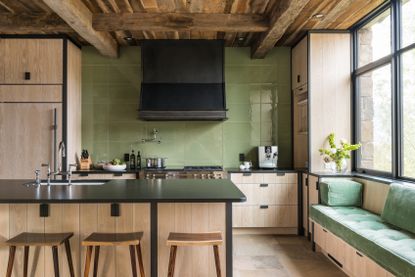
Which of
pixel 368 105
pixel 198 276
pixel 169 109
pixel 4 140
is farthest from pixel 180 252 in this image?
pixel 4 140

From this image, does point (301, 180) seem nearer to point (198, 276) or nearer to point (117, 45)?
point (198, 276)

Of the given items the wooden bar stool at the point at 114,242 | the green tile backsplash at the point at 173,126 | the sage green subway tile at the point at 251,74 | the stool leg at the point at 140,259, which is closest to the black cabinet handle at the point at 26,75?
the green tile backsplash at the point at 173,126

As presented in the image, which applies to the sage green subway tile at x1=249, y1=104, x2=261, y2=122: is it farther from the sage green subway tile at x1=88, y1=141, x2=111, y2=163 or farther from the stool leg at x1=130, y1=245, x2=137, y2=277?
the stool leg at x1=130, y1=245, x2=137, y2=277

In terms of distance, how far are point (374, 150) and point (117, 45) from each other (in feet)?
12.6

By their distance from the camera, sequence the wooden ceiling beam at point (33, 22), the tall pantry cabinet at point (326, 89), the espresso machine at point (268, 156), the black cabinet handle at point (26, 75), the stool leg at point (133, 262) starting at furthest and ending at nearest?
the espresso machine at point (268, 156) < the black cabinet handle at point (26, 75) < the tall pantry cabinet at point (326, 89) < the wooden ceiling beam at point (33, 22) < the stool leg at point (133, 262)

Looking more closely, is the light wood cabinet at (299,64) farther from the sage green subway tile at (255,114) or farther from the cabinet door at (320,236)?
the cabinet door at (320,236)

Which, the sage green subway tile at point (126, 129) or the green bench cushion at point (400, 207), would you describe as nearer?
the green bench cushion at point (400, 207)

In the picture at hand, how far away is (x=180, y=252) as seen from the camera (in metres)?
2.61

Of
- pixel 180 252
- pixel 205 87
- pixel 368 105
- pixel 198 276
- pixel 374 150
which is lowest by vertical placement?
pixel 198 276

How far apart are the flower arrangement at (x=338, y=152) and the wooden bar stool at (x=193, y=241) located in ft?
7.60

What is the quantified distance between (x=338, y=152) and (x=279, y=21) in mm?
1742

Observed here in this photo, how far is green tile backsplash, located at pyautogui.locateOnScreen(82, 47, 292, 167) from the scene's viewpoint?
17.0 feet

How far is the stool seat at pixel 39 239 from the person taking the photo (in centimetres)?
230

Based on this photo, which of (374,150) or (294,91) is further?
(294,91)
